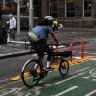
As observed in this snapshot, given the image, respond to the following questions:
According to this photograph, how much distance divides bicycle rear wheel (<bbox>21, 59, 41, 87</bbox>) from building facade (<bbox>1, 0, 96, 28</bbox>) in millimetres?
32219

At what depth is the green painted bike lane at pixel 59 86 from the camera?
10180 millimetres

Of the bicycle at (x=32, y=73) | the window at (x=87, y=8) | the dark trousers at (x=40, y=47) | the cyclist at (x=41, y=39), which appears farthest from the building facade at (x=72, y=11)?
the bicycle at (x=32, y=73)

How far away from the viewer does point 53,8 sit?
4862cm

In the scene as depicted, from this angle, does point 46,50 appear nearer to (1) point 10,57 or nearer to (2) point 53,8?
(1) point 10,57

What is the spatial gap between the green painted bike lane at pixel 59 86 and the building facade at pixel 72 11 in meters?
30.7

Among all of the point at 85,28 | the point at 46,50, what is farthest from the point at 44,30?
the point at 85,28

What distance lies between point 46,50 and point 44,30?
549mm

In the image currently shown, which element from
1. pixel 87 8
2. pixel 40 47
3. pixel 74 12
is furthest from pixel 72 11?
pixel 40 47

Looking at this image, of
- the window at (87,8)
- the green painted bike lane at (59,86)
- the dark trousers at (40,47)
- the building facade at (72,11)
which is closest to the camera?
the green painted bike lane at (59,86)

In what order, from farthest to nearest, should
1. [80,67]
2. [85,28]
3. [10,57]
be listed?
[85,28] → [10,57] → [80,67]

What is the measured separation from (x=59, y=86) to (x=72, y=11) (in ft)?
118

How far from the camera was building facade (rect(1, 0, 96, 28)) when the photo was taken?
4397 centimetres

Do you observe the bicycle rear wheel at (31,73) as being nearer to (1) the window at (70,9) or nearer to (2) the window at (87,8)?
(2) the window at (87,8)

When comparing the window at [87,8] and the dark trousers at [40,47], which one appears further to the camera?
the window at [87,8]
